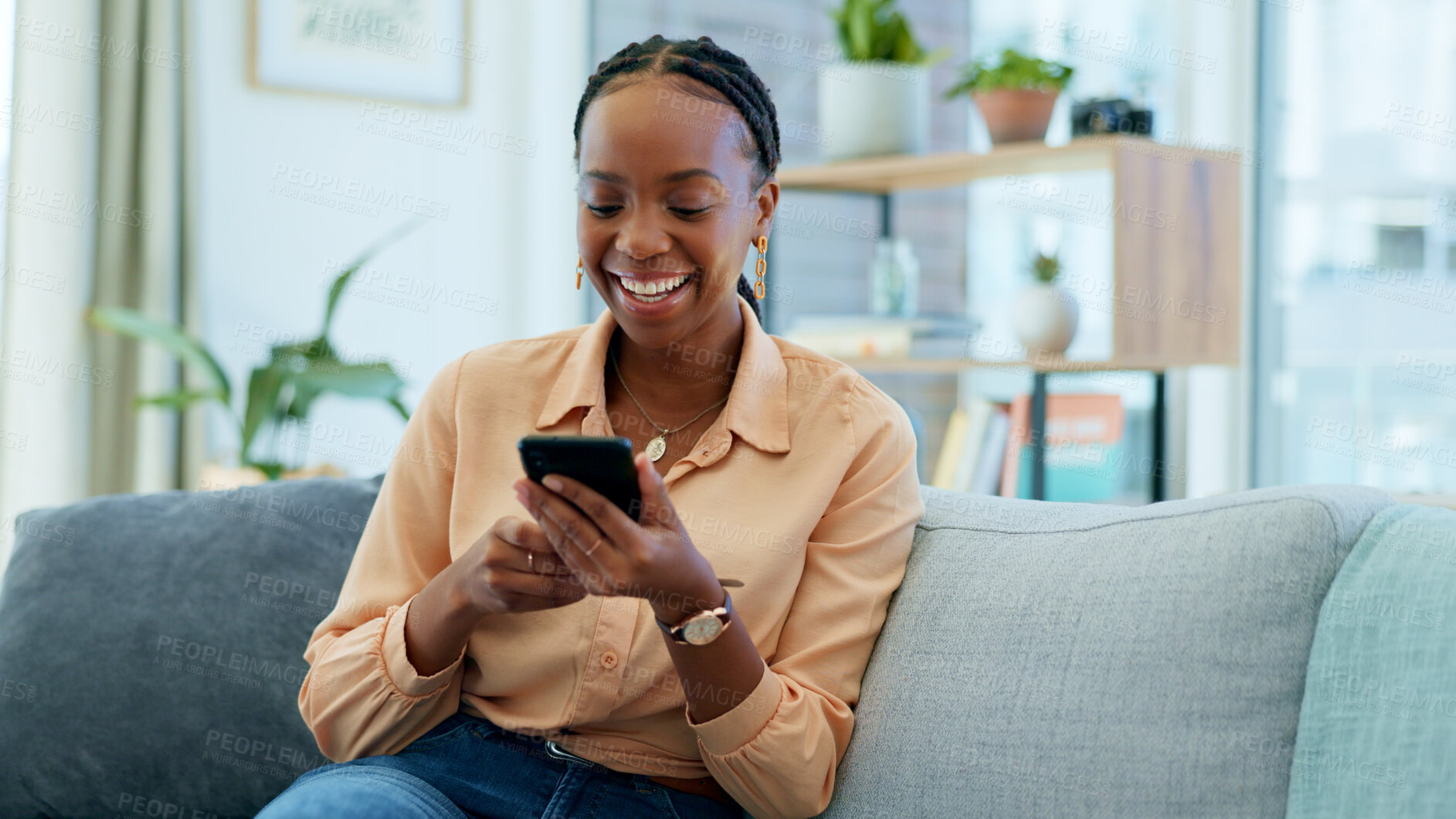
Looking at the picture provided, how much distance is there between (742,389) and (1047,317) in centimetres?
131

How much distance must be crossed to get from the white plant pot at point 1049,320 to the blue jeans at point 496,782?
1460 millimetres

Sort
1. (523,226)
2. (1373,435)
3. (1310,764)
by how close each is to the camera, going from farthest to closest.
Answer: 1. (523,226)
2. (1373,435)
3. (1310,764)

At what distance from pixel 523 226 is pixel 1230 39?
2.05 meters

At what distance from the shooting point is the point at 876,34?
2.65 metres

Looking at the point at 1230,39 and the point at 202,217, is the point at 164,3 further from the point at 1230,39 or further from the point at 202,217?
the point at 1230,39

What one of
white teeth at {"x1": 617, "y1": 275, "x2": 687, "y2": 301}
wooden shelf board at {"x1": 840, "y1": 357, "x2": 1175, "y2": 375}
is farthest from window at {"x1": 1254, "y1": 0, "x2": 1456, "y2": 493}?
white teeth at {"x1": 617, "y1": 275, "x2": 687, "y2": 301}

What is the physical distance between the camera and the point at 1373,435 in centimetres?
240

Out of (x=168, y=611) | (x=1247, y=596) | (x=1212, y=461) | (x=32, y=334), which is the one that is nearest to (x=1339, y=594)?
(x=1247, y=596)

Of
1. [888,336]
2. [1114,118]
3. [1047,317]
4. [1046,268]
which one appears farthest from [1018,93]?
[888,336]

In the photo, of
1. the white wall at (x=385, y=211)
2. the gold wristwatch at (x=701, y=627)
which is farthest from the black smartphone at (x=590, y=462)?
the white wall at (x=385, y=211)

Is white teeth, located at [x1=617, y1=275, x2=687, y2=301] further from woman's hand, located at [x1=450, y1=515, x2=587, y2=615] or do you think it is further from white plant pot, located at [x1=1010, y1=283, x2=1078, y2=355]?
white plant pot, located at [x1=1010, y1=283, x2=1078, y2=355]

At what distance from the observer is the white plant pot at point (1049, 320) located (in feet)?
7.73

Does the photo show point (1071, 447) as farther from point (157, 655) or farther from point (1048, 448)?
Result: point (157, 655)

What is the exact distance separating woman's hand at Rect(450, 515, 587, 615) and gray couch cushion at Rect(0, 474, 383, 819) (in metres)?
0.51
